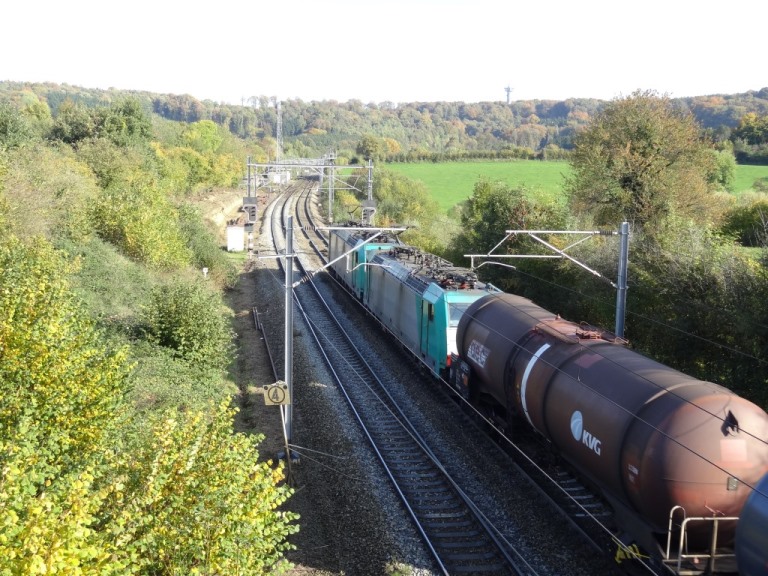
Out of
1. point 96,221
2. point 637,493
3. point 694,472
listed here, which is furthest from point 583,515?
point 96,221

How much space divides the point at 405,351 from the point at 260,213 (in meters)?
46.2

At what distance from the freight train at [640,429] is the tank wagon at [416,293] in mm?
1983

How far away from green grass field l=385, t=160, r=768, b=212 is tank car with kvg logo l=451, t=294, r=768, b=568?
171 ft

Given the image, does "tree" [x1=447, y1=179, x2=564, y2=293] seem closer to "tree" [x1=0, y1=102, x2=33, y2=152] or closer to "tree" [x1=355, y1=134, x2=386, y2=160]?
"tree" [x1=0, y1=102, x2=33, y2=152]

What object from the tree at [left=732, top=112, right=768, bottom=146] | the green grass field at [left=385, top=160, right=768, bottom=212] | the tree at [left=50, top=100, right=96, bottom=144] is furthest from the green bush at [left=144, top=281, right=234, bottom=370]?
the tree at [left=732, top=112, right=768, bottom=146]

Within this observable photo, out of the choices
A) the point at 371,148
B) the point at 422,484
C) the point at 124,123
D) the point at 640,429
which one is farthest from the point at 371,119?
the point at 640,429

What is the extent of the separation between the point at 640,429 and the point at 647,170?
21.5 m

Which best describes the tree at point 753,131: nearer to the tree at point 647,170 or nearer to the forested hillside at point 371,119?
the forested hillside at point 371,119

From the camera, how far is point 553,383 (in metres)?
11.9

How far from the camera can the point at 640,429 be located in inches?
370

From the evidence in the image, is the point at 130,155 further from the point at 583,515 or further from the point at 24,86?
the point at 24,86

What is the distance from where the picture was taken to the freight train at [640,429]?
8781 mm

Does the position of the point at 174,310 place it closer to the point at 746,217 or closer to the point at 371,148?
the point at 746,217

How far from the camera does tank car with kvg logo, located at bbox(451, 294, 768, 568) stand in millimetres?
8805
